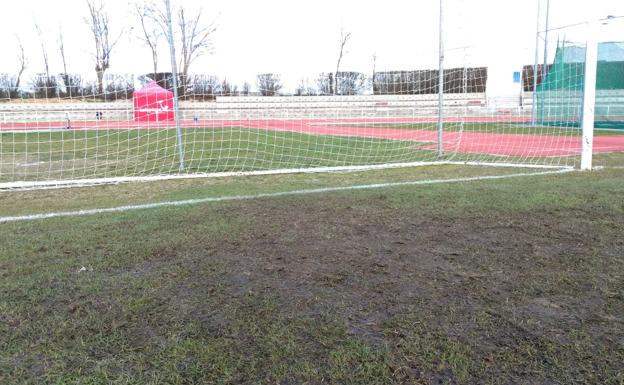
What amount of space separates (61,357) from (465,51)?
458 inches

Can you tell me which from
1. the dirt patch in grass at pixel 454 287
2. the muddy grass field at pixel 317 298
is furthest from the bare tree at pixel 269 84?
the dirt patch in grass at pixel 454 287

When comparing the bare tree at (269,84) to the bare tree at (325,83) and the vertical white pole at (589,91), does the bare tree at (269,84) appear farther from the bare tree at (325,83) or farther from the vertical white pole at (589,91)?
the vertical white pole at (589,91)

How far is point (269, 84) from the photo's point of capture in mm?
12938

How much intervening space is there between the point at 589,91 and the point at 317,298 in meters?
8.18

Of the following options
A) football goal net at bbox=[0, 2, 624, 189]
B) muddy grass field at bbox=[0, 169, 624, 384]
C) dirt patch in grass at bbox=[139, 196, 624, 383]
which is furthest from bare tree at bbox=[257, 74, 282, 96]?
dirt patch in grass at bbox=[139, 196, 624, 383]

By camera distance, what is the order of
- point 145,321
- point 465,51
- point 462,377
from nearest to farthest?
point 462,377 < point 145,321 < point 465,51

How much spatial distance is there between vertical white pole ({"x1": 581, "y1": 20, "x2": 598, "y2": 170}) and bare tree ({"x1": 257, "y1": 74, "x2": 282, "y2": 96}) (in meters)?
6.95

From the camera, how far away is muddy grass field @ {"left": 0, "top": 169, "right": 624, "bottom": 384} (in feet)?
7.27

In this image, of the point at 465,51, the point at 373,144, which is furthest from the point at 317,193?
the point at 373,144

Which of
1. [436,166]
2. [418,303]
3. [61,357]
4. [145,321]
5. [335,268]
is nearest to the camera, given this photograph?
[61,357]

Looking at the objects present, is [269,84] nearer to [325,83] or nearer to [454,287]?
[325,83]

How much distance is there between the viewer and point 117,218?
5.14m

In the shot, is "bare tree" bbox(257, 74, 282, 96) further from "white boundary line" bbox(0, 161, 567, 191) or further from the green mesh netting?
the green mesh netting

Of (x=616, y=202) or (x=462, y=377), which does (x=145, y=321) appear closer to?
(x=462, y=377)
